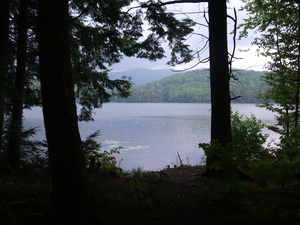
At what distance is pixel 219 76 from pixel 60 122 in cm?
352

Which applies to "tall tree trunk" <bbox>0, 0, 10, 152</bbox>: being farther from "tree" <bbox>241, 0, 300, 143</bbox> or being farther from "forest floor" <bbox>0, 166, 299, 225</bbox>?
"tree" <bbox>241, 0, 300, 143</bbox>

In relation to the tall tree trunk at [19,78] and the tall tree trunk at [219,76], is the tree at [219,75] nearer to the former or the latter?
the tall tree trunk at [219,76]

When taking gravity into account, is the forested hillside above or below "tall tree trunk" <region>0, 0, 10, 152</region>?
above

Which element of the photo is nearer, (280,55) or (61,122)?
(61,122)

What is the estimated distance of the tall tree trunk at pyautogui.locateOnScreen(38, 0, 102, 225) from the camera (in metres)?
2.46

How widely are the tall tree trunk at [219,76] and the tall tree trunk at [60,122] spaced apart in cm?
311

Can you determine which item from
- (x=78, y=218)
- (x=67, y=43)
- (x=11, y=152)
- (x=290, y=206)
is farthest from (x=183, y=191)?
(x=11, y=152)

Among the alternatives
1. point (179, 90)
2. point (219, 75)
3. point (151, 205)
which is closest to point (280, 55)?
point (219, 75)

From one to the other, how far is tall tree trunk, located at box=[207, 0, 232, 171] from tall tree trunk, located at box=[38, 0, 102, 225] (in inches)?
122

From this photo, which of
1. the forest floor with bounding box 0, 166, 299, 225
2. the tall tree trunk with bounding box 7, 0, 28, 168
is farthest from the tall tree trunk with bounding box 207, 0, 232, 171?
the tall tree trunk with bounding box 7, 0, 28, 168

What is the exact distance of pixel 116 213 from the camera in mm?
2934

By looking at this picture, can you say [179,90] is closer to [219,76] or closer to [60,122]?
[219,76]

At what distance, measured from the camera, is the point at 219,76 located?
490cm

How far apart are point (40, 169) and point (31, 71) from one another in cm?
360
